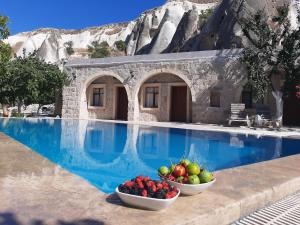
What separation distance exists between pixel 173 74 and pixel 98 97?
539 cm

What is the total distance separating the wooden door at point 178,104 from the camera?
57.4ft

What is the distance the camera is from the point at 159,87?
17719mm

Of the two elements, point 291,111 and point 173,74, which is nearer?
point 291,111

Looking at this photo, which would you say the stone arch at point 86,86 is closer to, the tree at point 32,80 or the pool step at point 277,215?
the tree at point 32,80

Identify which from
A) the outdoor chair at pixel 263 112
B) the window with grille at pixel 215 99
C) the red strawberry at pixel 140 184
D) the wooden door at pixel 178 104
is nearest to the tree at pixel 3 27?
the red strawberry at pixel 140 184

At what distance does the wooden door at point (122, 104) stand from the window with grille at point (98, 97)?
1.04 metres

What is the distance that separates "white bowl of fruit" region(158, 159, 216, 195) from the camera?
98.2 inches

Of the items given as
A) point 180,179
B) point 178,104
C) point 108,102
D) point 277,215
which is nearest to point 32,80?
point 108,102

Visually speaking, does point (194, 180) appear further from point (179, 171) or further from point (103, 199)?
point (103, 199)

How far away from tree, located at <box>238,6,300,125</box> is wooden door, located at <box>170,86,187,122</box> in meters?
4.39

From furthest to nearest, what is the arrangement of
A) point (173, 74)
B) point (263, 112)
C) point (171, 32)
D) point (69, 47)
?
point (69, 47), point (171, 32), point (173, 74), point (263, 112)

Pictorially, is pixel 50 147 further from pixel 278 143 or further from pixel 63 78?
pixel 63 78

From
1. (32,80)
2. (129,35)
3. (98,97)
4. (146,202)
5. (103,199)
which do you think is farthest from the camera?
(129,35)

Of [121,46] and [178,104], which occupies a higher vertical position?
[121,46]
